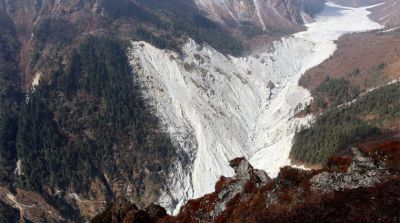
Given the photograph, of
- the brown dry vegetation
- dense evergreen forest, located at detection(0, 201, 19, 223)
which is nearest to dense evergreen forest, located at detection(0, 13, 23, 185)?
dense evergreen forest, located at detection(0, 201, 19, 223)

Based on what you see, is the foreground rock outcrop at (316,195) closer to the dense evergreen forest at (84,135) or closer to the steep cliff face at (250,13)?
the dense evergreen forest at (84,135)

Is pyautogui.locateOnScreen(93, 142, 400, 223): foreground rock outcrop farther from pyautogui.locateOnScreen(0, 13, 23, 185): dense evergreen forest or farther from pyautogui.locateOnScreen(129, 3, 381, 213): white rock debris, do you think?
pyautogui.locateOnScreen(0, 13, 23, 185): dense evergreen forest

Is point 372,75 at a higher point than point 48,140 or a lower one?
lower

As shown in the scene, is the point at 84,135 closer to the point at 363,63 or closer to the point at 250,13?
the point at 363,63

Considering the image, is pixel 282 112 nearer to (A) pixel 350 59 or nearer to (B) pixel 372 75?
(B) pixel 372 75

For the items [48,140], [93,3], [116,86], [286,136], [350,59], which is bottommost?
[286,136]

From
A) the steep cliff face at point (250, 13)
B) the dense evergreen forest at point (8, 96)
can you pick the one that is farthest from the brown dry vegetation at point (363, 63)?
the dense evergreen forest at point (8, 96)

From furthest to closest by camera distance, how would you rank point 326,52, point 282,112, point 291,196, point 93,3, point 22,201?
point 326,52, point 93,3, point 282,112, point 22,201, point 291,196

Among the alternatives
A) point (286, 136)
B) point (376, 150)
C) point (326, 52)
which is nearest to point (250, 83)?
point (286, 136)
